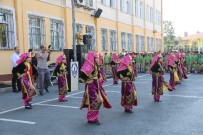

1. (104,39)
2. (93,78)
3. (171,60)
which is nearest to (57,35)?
(104,39)

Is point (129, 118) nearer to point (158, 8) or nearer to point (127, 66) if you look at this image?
point (127, 66)

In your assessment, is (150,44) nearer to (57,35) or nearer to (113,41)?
(113,41)

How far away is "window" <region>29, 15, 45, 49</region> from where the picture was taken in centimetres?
1758

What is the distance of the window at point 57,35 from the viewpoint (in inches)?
776

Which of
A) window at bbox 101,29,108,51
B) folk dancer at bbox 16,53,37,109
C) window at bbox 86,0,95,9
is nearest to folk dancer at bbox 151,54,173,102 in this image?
folk dancer at bbox 16,53,37,109

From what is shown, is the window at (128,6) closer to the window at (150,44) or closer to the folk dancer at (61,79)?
the window at (150,44)

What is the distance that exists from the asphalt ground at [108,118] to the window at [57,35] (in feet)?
28.0

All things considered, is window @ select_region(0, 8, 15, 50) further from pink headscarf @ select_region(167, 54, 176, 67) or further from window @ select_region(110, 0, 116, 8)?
window @ select_region(110, 0, 116, 8)

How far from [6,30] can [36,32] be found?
2.73 m

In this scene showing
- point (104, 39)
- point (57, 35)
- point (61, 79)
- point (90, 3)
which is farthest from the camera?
point (104, 39)

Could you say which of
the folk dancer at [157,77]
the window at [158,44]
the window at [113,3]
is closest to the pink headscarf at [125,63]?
the folk dancer at [157,77]

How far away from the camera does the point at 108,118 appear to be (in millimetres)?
8359

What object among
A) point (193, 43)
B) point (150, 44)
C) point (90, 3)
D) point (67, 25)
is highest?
point (90, 3)

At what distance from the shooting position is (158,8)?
4781cm
